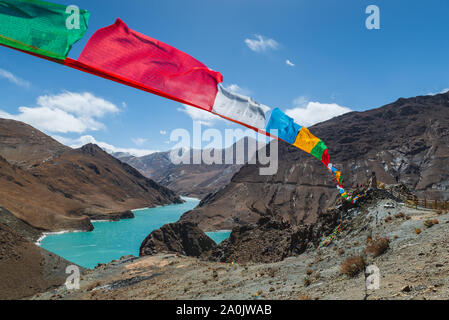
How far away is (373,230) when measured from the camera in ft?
36.9

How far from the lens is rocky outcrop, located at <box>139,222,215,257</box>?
33312 mm

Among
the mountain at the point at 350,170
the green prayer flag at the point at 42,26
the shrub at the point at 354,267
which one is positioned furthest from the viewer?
the mountain at the point at 350,170

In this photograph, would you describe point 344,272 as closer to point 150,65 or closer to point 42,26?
point 150,65

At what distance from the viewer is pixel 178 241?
3578 centimetres

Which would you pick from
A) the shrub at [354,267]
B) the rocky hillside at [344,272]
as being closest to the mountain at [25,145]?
the rocky hillside at [344,272]

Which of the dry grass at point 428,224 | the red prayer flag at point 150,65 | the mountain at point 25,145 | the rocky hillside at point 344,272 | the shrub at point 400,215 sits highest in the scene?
the mountain at point 25,145

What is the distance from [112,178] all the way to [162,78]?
465 feet

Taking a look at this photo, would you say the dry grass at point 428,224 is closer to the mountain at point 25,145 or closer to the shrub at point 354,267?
the shrub at point 354,267

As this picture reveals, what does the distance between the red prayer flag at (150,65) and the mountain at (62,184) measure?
70422 millimetres

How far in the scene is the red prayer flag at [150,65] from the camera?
4.21 meters

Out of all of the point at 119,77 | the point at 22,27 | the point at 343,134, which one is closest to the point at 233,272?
the point at 119,77

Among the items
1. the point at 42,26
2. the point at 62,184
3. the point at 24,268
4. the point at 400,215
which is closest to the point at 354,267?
the point at 400,215

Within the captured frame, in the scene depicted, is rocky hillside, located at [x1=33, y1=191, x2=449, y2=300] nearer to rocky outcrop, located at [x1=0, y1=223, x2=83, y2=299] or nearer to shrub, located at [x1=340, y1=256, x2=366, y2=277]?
shrub, located at [x1=340, y1=256, x2=366, y2=277]
